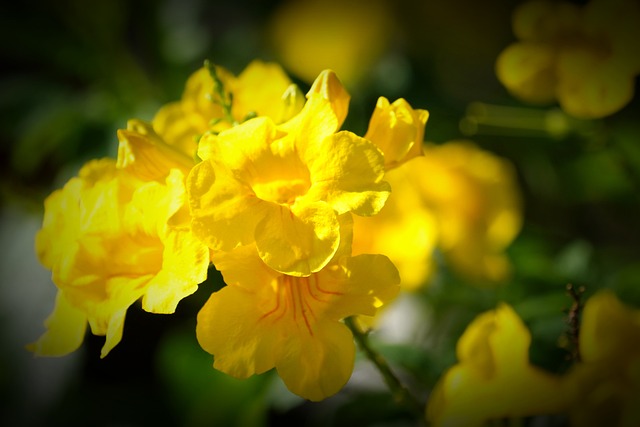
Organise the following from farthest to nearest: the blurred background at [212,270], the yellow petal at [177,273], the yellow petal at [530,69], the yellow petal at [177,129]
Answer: the blurred background at [212,270] → the yellow petal at [530,69] → the yellow petal at [177,129] → the yellow petal at [177,273]

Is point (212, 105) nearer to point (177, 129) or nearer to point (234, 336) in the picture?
point (177, 129)

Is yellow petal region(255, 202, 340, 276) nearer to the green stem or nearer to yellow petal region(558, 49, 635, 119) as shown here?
the green stem

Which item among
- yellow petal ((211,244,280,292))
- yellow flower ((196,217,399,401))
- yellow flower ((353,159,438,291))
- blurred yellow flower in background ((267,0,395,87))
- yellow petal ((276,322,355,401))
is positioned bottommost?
blurred yellow flower in background ((267,0,395,87))

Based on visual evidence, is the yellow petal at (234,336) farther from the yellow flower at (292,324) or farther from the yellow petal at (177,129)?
the yellow petal at (177,129)

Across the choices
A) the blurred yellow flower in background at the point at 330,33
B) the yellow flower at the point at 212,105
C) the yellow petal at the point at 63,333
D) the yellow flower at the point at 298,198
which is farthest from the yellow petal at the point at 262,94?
the blurred yellow flower in background at the point at 330,33

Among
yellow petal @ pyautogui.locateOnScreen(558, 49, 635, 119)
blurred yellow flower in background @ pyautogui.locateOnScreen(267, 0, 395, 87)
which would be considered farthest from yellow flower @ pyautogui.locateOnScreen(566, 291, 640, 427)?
blurred yellow flower in background @ pyautogui.locateOnScreen(267, 0, 395, 87)

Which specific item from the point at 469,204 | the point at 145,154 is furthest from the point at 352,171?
the point at 469,204
